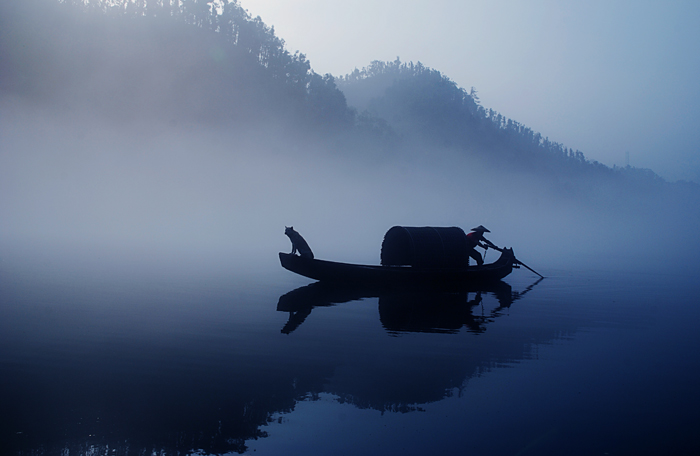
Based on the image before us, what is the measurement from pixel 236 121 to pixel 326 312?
254 feet

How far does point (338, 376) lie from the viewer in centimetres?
741

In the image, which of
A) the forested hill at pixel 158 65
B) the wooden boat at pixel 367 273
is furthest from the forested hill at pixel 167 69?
the wooden boat at pixel 367 273

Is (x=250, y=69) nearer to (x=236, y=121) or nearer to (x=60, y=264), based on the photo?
(x=236, y=121)

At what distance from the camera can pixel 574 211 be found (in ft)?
579

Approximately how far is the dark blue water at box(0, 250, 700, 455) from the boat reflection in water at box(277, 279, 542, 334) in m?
0.13

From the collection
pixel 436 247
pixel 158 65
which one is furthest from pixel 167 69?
pixel 436 247

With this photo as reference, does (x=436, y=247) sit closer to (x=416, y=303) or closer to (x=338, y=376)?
(x=416, y=303)

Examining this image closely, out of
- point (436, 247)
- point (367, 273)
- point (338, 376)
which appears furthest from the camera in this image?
point (436, 247)

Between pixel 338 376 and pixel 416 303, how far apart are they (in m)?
8.20

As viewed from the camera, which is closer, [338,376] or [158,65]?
[338,376]

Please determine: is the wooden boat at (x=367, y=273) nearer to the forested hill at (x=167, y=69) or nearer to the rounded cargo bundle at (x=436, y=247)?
the rounded cargo bundle at (x=436, y=247)

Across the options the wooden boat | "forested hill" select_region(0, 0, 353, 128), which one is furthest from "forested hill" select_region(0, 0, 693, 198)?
the wooden boat

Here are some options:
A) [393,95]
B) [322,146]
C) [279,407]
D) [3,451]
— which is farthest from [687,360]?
[393,95]

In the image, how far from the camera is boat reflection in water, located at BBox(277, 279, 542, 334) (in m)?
11.6
